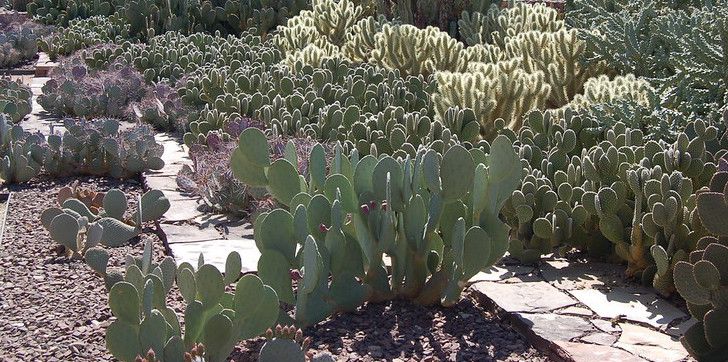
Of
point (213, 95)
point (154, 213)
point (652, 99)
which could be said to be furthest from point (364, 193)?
point (213, 95)

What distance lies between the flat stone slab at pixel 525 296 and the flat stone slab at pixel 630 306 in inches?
3.7

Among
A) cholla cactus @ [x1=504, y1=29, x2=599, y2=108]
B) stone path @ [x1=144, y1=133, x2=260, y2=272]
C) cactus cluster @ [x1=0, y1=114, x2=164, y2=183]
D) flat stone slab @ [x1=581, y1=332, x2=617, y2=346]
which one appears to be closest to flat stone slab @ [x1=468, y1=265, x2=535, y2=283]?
flat stone slab @ [x1=581, y1=332, x2=617, y2=346]

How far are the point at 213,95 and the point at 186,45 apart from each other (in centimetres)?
260

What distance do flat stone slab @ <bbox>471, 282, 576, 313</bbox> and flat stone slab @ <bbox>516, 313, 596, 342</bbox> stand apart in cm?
8

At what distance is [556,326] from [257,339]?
1101mm

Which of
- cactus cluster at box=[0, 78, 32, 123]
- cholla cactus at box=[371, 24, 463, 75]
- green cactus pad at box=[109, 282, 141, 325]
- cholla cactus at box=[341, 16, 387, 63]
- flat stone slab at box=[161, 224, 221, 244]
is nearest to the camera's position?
green cactus pad at box=[109, 282, 141, 325]

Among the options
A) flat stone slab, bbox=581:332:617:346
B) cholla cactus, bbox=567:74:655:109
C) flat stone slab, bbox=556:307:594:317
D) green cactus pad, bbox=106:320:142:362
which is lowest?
flat stone slab, bbox=556:307:594:317

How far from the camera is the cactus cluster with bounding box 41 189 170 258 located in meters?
4.48

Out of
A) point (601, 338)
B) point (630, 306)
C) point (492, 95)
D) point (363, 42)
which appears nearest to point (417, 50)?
point (363, 42)

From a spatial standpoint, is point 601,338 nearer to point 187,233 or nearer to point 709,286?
point 709,286

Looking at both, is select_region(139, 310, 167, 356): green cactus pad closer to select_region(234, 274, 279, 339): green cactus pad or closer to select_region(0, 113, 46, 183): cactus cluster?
select_region(234, 274, 279, 339): green cactus pad

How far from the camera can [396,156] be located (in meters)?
5.10

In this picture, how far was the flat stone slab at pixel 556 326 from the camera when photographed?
3.55 meters

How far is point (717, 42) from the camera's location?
580 cm
